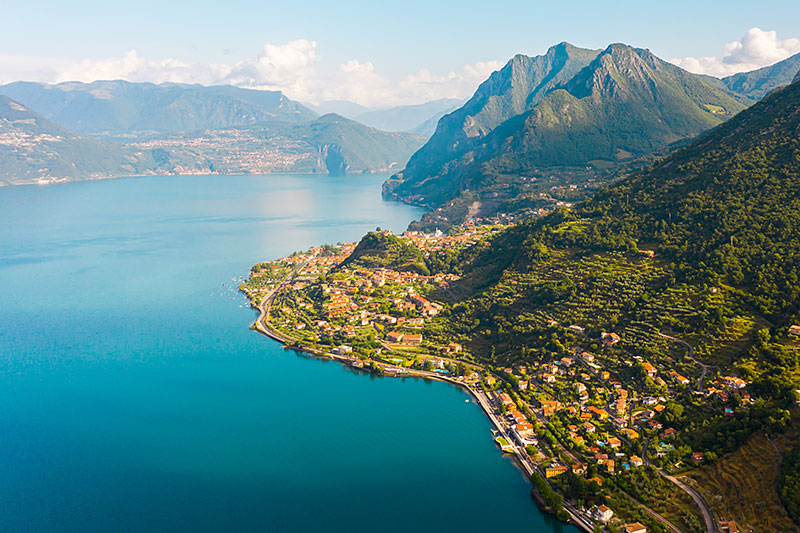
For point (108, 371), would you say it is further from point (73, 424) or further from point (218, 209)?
point (218, 209)

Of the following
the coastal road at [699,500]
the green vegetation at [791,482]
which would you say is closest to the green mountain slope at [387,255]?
the coastal road at [699,500]

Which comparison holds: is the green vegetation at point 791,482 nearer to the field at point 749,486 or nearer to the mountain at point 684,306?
the mountain at point 684,306

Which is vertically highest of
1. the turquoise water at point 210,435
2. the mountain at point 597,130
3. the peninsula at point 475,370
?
the mountain at point 597,130

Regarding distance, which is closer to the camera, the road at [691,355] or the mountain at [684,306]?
the mountain at [684,306]

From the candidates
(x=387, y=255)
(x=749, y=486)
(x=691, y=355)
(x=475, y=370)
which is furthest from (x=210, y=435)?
(x=387, y=255)

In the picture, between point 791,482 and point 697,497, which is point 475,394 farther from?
point 791,482

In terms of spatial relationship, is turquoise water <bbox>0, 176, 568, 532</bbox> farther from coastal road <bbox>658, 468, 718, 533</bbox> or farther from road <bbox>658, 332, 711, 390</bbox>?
road <bbox>658, 332, 711, 390</bbox>

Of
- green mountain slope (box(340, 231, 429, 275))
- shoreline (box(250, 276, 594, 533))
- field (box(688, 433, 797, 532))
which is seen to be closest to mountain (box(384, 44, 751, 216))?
green mountain slope (box(340, 231, 429, 275))
